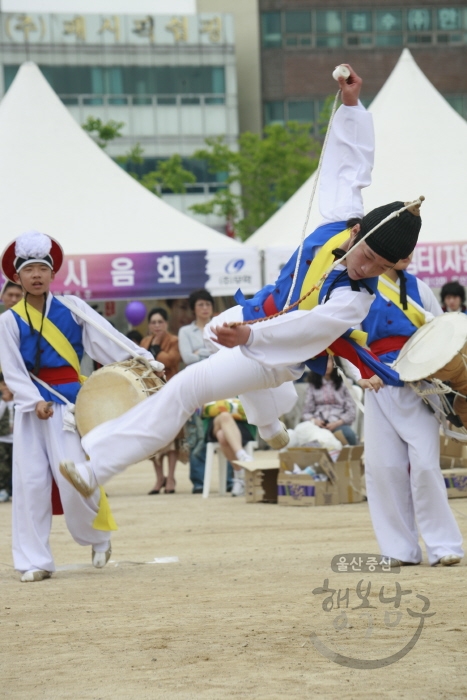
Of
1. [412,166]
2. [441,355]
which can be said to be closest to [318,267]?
[441,355]

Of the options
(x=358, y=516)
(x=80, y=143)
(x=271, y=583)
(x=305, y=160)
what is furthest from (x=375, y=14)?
(x=271, y=583)

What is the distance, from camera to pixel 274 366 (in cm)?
540

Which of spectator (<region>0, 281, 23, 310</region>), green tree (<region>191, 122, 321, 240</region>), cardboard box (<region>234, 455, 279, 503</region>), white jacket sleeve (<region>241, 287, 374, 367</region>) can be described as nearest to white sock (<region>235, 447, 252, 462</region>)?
cardboard box (<region>234, 455, 279, 503</region>)

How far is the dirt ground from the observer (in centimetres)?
454

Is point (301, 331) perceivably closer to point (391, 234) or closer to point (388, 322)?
point (391, 234)

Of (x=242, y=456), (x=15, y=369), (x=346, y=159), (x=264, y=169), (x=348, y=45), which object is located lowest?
(x=242, y=456)

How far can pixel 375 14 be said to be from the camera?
49562mm

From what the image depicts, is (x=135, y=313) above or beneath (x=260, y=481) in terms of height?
above

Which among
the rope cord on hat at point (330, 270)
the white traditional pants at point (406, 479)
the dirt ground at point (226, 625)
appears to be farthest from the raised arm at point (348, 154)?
the dirt ground at point (226, 625)

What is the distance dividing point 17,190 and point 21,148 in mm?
839

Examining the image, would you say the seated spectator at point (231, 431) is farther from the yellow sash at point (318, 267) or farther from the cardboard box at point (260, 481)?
the yellow sash at point (318, 267)

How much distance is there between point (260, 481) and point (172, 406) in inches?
268

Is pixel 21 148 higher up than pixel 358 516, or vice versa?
pixel 21 148

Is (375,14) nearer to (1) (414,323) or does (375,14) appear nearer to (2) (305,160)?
(2) (305,160)
